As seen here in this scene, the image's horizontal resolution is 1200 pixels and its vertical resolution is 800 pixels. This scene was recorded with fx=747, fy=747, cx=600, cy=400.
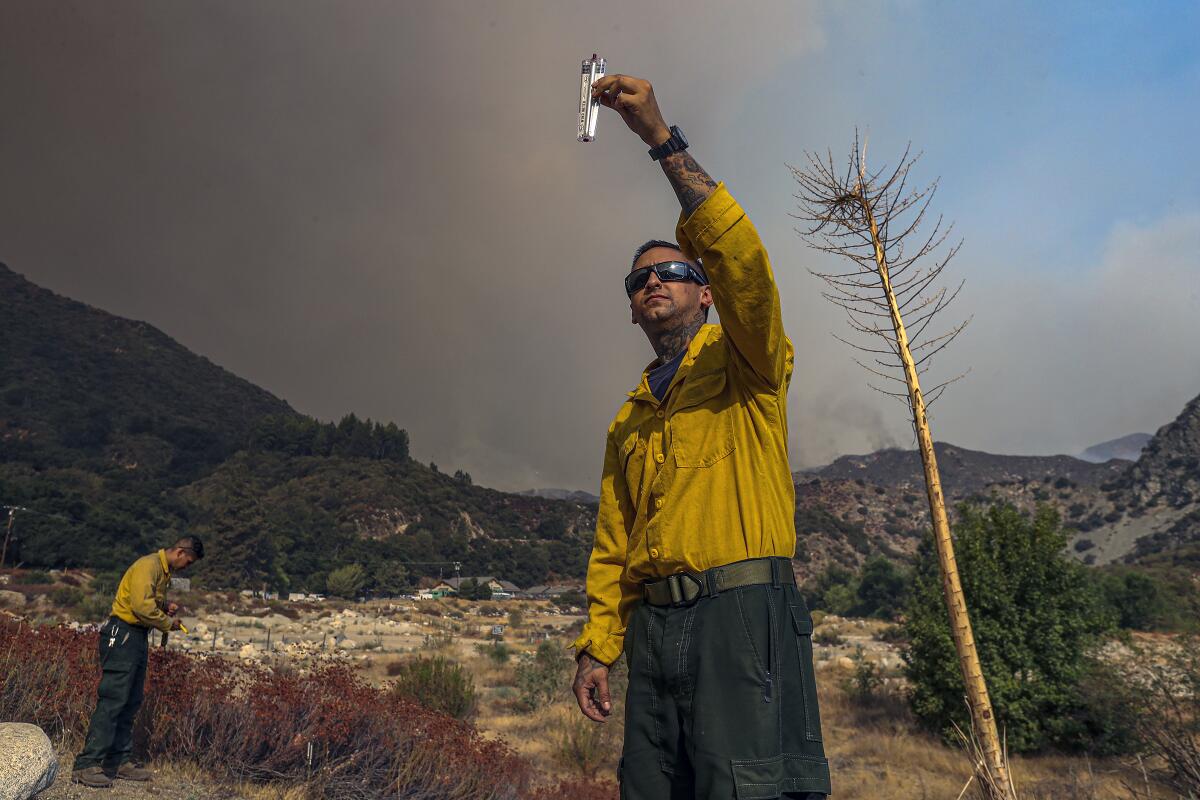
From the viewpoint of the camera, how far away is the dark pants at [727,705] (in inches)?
69.6

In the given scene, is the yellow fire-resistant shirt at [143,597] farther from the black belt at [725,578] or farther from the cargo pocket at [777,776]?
the cargo pocket at [777,776]

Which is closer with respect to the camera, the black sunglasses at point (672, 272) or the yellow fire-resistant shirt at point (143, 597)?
the black sunglasses at point (672, 272)

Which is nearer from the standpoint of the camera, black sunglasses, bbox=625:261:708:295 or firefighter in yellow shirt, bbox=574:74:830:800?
firefighter in yellow shirt, bbox=574:74:830:800

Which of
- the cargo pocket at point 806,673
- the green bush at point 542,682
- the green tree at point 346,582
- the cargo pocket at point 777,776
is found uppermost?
the green tree at point 346,582

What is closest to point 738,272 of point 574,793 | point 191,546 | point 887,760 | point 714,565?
point 714,565

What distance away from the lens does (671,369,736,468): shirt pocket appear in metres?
2.12

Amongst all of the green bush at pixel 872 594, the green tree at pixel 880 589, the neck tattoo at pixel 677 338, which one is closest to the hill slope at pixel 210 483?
the green bush at pixel 872 594

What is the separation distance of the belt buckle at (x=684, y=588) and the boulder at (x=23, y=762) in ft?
14.5

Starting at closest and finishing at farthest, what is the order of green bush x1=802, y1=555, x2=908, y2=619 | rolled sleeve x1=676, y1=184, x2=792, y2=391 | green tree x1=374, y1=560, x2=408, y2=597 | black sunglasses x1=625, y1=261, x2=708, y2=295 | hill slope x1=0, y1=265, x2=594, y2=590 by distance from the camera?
rolled sleeve x1=676, y1=184, x2=792, y2=391
black sunglasses x1=625, y1=261, x2=708, y2=295
hill slope x1=0, y1=265, x2=594, y2=590
green bush x1=802, y1=555, x2=908, y2=619
green tree x1=374, y1=560, x2=408, y2=597

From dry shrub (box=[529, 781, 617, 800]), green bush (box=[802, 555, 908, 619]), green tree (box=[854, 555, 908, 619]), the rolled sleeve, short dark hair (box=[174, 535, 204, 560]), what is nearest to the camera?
the rolled sleeve

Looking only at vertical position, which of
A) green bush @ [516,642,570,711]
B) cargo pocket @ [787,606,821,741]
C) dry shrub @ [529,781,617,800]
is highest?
cargo pocket @ [787,606,821,741]

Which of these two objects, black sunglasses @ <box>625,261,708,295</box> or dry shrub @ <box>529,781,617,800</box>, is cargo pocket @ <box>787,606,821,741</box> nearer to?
black sunglasses @ <box>625,261,708,295</box>

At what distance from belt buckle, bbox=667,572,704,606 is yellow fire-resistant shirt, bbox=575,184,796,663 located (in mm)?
28

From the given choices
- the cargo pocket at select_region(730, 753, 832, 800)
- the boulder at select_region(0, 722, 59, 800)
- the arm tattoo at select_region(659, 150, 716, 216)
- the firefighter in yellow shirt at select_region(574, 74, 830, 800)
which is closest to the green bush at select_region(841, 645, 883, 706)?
the boulder at select_region(0, 722, 59, 800)
